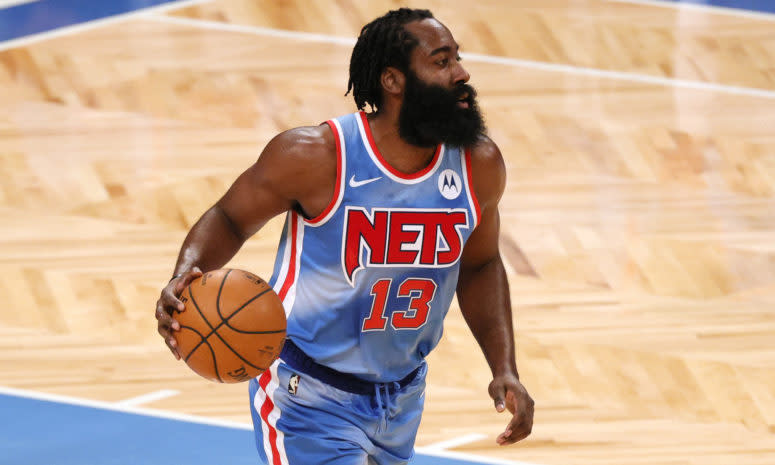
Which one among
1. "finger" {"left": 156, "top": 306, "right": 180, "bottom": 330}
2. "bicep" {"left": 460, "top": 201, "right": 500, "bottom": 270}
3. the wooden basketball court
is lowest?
the wooden basketball court

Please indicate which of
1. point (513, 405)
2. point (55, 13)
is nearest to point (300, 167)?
point (513, 405)

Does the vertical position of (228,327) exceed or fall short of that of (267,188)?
it falls short

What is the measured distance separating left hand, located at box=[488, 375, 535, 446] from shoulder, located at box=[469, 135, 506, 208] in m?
0.47

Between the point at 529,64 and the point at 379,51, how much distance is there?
7.47 m

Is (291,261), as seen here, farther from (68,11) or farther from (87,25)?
(68,11)

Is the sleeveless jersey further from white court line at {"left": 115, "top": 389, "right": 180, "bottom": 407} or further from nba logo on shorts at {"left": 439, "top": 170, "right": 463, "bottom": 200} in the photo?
white court line at {"left": 115, "top": 389, "right": 180, "bottom": 407}

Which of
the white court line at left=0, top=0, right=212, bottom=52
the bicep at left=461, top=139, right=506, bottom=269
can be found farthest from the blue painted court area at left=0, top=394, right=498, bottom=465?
the white court line at left=0, top=0, right=212, bottom=52

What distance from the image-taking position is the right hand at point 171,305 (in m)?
3.76

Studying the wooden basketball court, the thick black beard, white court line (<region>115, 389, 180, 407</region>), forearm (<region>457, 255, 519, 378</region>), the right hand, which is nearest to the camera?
the right hand

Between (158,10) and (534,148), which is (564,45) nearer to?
(534,148)

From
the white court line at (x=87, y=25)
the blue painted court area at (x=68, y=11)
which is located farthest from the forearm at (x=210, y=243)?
the blue painted court area at (x=68, y=11)

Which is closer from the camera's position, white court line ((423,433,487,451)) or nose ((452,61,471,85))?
nose ((452,61,471,85))

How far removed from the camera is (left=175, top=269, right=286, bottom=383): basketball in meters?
3.83

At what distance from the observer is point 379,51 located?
4.00 metres
